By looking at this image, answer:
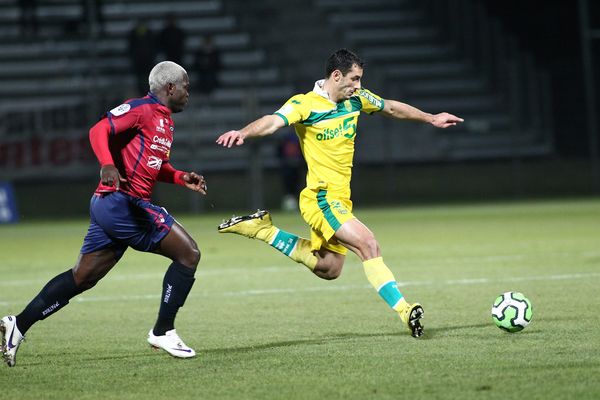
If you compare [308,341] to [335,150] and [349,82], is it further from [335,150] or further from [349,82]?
[349,82]

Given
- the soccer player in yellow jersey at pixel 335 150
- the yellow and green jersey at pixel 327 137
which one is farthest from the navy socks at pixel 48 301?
the yellow and green jersey at pixel 327 137

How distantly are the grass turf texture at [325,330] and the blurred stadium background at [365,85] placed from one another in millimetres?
9767

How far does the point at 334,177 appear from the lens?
9.23 metres

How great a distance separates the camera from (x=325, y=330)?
29.9 ft

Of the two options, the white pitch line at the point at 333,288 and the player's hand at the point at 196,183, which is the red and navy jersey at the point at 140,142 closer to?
the player's hand at the point at 196,183

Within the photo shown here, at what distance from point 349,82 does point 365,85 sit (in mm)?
20810

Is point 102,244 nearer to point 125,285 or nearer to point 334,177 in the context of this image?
point 334,177

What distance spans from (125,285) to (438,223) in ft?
30.4

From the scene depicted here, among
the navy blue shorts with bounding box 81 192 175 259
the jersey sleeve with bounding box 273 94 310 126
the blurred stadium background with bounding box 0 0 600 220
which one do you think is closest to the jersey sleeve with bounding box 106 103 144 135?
the navy blue shorts with bounding box 81 192 175 259

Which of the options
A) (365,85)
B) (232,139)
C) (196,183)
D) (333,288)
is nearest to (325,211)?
(232,139)

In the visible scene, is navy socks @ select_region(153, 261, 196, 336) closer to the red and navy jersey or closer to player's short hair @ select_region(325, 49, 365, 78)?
the red and navy jersey

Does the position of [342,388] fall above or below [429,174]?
above

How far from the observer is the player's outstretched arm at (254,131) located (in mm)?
8156

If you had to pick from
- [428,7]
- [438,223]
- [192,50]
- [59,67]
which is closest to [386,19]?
[428,7]
